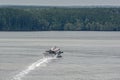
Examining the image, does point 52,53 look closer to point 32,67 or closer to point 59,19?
point 32,67

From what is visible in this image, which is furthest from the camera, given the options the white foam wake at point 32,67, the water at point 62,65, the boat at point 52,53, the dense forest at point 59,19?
the dense forest at point 59,19

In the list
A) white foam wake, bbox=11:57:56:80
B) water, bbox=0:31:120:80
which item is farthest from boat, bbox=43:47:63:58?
white foam wake, bbox=11:57:56:80

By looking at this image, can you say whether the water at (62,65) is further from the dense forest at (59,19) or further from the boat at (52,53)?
the dense forest at (59,19)

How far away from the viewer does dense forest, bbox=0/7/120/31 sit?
11156cm

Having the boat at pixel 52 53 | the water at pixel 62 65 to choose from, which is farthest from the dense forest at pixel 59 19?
the boat at pixel 52 53

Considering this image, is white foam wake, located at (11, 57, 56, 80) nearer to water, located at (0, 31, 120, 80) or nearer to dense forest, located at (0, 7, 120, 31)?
water, located at (0, 31, 120, 80)

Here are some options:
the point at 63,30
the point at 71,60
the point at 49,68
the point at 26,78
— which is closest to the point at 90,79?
the point at 26,78

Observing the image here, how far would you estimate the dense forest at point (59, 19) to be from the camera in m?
112

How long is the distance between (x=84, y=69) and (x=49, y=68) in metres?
2.05

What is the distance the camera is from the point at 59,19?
386 feet

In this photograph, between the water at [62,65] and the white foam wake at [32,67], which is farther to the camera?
the water at [62,65]

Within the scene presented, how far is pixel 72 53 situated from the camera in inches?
2291

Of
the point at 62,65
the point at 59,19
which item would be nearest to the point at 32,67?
the point at 62,65

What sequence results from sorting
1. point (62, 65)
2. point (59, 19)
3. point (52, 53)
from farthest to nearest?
point (59, 19), point (52, 53), point (62, 65)
